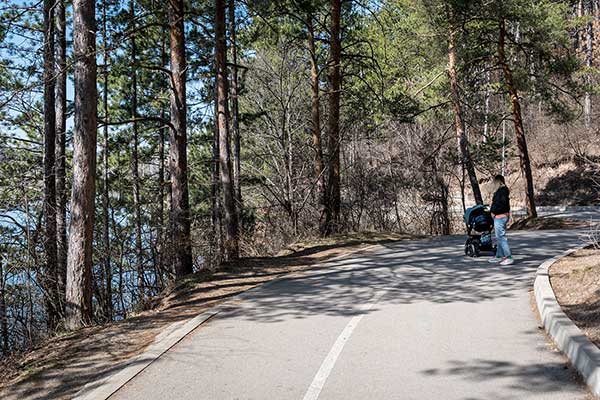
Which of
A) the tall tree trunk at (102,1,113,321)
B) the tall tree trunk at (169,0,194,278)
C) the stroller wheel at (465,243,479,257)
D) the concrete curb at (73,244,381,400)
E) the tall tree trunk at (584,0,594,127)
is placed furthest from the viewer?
the tall tree trunk at (584,0,594,127)

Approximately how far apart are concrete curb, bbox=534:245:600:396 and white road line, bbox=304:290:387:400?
2379mm

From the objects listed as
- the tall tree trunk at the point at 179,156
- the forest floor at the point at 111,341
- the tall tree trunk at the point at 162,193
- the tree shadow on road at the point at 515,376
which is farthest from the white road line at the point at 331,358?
the tall tree trunk at the point at 162,193

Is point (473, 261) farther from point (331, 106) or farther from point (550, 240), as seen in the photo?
point (331, 106)

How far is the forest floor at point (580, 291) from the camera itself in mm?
6051

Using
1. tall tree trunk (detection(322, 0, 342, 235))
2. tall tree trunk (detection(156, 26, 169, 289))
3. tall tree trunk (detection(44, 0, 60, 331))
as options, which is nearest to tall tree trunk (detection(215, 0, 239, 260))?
tall tree trunk (detection(156, 26, 169, 289))

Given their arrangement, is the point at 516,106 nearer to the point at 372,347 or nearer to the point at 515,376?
the point at 372,347

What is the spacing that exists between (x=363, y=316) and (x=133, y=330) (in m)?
3.22

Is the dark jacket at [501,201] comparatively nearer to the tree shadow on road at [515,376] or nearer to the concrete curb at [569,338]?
the concrete curb at [569,338]

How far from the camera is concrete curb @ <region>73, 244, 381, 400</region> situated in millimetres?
5023

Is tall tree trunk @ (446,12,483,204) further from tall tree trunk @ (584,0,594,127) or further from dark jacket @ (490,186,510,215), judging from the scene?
tall tree trunk @ (584,0,594,127)

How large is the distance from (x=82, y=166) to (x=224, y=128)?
4307mm

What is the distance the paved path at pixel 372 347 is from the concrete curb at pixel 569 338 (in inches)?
5.0

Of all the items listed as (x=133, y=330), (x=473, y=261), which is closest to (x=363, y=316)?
(x=133, y=330)

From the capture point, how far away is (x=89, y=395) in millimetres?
4941
